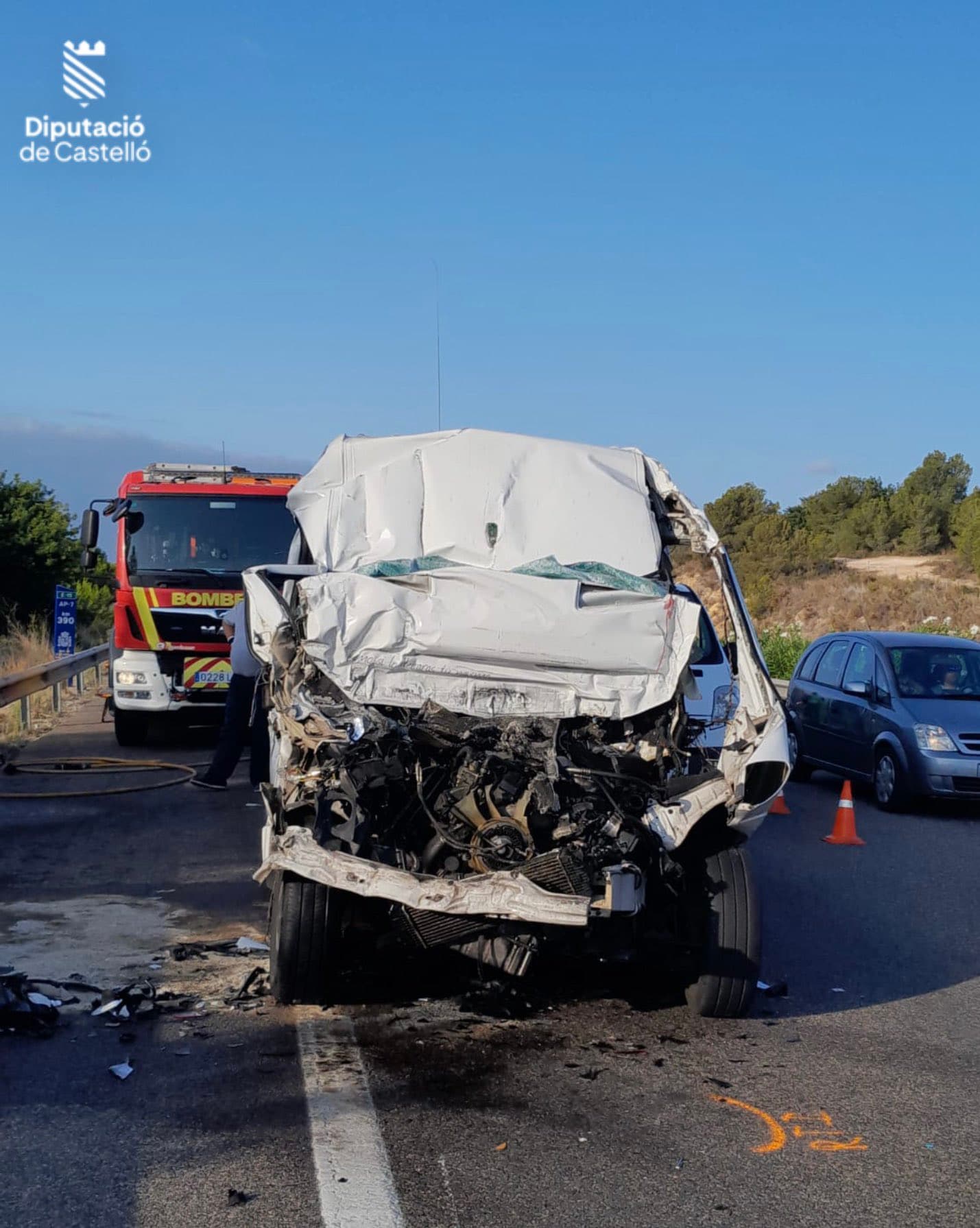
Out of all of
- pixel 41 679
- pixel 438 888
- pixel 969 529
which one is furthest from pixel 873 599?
pixel 438 888

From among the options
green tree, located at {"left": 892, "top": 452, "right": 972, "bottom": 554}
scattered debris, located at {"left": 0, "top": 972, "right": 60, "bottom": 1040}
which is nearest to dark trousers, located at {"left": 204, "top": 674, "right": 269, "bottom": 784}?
scattered debris, located at {"left": 0, "top": 972, "right": 60, "bottom": 1040}

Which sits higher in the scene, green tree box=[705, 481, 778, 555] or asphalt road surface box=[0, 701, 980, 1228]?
green tree box=[705, 481, 778, 555]

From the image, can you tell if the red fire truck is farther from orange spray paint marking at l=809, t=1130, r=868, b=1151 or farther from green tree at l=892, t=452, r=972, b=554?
green tree at l=892, t=452, r=972, b=554

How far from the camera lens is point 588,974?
640cm

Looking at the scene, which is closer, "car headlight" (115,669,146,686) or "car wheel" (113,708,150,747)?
"car headlight" (115,669,146,686)

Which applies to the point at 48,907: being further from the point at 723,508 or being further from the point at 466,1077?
the point at 723,508

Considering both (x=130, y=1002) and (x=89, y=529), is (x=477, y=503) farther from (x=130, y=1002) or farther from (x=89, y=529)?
(x=89, y=529)

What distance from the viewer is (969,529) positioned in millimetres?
50156

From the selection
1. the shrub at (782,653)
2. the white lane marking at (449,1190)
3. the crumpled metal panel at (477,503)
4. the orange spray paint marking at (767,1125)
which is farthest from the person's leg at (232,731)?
the shrub at (782,653)

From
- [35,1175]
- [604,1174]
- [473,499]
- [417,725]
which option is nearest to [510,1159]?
[604,1174]

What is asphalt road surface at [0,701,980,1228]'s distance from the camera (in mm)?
3883

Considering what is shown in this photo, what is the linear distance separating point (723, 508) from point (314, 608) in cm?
5607

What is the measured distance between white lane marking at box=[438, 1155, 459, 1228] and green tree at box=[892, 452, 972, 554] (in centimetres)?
5463

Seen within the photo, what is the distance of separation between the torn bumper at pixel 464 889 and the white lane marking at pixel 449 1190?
1.05 meters
